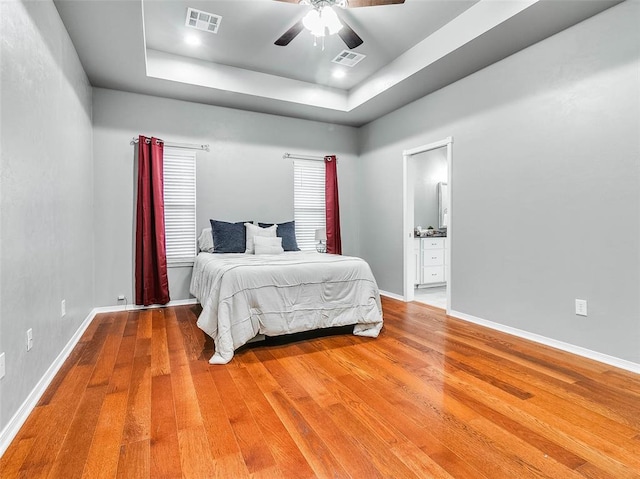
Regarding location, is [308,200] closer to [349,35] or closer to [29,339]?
[349,35]

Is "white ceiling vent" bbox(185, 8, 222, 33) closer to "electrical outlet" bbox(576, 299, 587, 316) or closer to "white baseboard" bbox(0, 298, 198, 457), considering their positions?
"white baseboard" bbox(0, 298, 198, 457)

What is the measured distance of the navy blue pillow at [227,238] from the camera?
14.4 ft

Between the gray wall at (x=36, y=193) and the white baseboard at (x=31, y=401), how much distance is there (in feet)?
0.13

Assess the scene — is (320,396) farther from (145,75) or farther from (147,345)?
(145,75)

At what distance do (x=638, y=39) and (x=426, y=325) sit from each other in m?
2.87

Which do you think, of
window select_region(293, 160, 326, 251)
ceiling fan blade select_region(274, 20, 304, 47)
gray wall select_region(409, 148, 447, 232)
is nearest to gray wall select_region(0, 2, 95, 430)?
ceiling fan blade select_region(274, 20, 304, 47)

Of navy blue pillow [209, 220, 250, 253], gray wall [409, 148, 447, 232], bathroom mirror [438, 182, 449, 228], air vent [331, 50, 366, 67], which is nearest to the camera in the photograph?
air vent [331, 50, 366, 67]

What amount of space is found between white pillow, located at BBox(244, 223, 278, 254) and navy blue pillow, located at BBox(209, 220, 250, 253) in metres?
0.07

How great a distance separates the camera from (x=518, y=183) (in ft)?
10.9

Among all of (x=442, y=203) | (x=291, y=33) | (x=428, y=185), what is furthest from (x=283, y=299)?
(x=442, y=203)

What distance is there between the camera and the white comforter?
2805 millimetres

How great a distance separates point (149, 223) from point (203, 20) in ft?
7.79

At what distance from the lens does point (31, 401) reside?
198 centimetres

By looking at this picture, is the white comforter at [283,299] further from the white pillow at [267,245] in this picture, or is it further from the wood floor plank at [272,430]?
the white pillow at [267,245]
